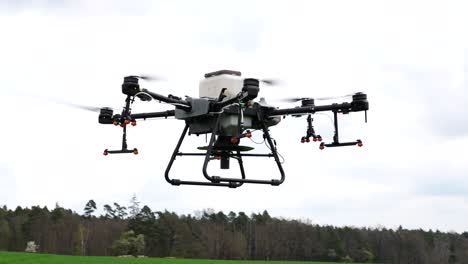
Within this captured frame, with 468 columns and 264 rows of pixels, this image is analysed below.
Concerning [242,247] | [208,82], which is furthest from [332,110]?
[242,247]

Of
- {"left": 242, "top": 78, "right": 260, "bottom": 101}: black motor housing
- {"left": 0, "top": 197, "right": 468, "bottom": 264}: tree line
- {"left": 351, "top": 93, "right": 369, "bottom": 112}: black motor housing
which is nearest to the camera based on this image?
{"left": 242, "top": 78, "right": 260, "bottom": 101}: black motor housing

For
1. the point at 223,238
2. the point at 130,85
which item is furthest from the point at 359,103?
the point at 223,238

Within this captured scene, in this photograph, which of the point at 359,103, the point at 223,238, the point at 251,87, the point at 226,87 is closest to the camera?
the point at 251,87

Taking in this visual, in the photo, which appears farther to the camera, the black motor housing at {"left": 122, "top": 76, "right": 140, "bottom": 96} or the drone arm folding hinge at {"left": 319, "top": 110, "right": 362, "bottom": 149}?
the drone arm folding hinge at {"left": 319, "top": 110, "right": 362, "bottom": 149}

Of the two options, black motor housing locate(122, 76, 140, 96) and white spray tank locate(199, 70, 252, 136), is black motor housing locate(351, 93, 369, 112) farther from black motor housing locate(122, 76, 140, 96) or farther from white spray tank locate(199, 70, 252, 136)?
black motor housing locate(122, 76, 140, 96)

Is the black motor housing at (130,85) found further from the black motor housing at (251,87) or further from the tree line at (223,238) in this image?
the tree line at (223,238)

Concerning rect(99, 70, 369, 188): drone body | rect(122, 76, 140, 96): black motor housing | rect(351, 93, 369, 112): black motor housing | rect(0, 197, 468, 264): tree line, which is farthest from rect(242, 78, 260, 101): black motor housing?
rect(0, 197, 468, 264): tree line

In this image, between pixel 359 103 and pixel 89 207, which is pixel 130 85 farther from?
pixel 89 207
